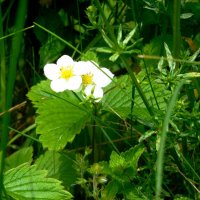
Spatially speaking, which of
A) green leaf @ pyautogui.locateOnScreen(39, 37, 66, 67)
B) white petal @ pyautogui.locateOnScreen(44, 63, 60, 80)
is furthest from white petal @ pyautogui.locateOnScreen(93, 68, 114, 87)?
green leaf @ pyautogui.locateOnScreen(39, 37, 66, 67)

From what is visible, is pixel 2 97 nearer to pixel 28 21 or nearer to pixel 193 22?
pixel 28 21

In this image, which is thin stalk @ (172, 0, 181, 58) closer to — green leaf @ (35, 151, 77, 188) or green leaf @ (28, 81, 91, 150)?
green leaf @ (28, 81, 91, 150)

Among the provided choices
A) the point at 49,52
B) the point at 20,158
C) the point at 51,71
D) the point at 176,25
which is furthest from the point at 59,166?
the point at 176,25

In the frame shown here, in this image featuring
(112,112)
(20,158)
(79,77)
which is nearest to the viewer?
(79,77)

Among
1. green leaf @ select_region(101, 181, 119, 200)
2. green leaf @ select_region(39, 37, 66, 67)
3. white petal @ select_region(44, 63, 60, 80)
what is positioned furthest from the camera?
green leaf @ select_region(39, 37, 66, 67)

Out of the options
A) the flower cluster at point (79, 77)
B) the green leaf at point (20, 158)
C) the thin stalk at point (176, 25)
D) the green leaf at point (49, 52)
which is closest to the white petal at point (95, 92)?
the flower cluster at point (79, 77)

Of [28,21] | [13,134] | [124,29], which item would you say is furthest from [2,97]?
[124,29]

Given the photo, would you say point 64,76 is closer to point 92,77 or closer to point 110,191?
point 92,77
